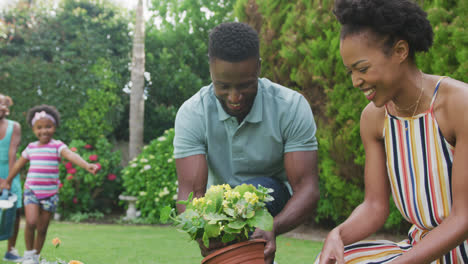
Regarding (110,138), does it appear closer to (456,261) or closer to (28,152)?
(28,152)

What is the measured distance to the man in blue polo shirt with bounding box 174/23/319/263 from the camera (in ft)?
9.49

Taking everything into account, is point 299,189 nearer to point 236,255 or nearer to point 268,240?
point 268,240

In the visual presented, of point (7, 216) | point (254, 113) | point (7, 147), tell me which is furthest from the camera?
point (7, 147)

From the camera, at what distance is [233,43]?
2881 millimetres

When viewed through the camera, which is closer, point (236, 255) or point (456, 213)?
point (456, 213)

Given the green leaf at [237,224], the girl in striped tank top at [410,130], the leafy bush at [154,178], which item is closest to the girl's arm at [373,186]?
the girl in striped tank top at [410,130]

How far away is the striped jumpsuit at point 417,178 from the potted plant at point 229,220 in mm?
436

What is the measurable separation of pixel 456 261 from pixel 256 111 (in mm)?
1512

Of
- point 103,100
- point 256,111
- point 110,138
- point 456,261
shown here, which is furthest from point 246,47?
point 110,138

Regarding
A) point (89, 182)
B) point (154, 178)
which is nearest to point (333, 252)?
point (154, 178)

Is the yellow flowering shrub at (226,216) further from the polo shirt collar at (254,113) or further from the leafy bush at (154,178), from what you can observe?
the leafy bush at (154,178)

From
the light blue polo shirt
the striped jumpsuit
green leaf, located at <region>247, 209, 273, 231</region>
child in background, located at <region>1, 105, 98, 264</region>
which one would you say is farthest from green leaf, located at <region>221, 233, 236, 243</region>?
child in background, located at <region>1, 105, 98, 264</region>

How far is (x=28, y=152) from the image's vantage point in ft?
19.2

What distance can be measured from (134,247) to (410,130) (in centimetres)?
471
